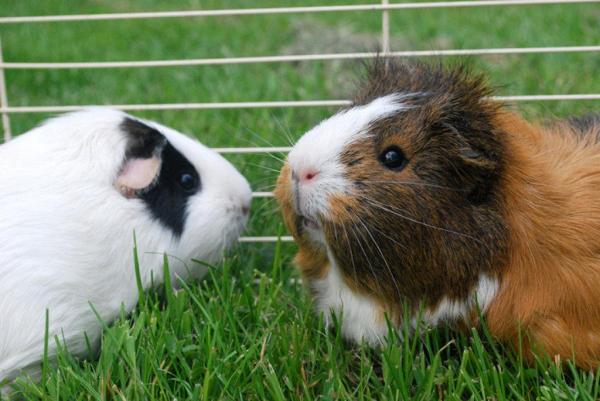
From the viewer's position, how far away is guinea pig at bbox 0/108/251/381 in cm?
192

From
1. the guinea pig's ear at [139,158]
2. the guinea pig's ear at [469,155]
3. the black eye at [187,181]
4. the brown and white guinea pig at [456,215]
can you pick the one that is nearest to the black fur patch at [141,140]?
the guinea pig's ear at [139,158]

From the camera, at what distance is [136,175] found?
2189 mm

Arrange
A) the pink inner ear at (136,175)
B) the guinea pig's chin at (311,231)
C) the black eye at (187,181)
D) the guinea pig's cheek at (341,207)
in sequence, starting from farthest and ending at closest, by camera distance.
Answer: the black eye at (187,181), the pink inner ear at (136,175), the guinea pig's chin at (311,231), the guinea pig's cheek at (341,207)

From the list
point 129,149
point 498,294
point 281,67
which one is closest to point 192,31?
point 281,67

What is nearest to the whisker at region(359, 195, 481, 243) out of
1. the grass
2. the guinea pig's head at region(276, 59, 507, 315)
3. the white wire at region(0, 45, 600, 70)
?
the guinea pig's head at region(276, 59, 507, 315)

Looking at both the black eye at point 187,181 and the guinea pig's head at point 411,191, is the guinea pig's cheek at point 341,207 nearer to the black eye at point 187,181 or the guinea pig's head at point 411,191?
the guinea pig's head at point 411,191

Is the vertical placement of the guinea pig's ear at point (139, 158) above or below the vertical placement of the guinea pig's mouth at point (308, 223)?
above

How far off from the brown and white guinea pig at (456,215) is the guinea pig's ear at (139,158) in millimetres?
505

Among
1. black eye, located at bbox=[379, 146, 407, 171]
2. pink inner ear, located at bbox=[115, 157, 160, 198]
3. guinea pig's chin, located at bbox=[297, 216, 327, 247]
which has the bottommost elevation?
guinea pig's chin, located at bbox=[297, 216, 327, 247]

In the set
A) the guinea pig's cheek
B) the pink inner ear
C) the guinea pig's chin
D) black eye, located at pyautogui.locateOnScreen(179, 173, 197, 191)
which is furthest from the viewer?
black eye, located at pyautogui.locateOnScreen(179, 173, 197, 191)

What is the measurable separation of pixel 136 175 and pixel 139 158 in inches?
2.4

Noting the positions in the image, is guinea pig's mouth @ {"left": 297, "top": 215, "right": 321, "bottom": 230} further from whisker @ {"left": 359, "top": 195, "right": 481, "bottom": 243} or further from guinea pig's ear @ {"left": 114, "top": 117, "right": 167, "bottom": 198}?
guinea pig's ear @ {"left": 114, "top": 117, "right": 167, "bottom": 198}

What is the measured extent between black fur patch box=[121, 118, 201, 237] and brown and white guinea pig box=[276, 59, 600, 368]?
1.61 ft

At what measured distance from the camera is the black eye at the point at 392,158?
1.81 meters
